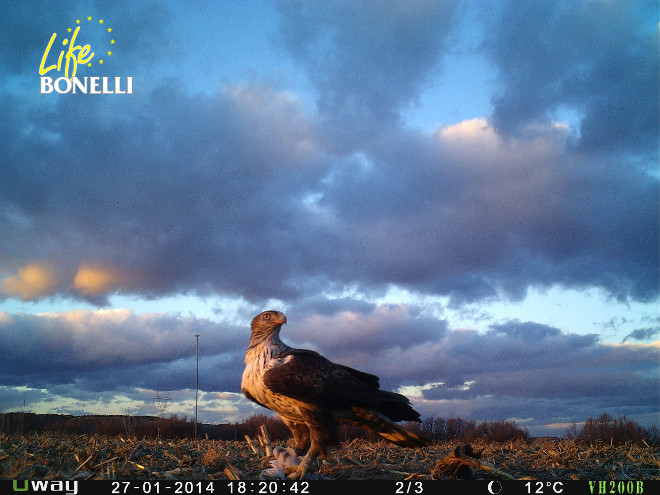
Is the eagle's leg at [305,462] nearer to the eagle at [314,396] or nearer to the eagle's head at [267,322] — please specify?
the eagle at [314,396]

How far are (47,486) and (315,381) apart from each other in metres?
3.87

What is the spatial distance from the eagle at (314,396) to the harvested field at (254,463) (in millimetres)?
581

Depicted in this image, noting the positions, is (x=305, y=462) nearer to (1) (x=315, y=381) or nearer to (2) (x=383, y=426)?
(1) (x=315, y=381)

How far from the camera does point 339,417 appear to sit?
347 inches

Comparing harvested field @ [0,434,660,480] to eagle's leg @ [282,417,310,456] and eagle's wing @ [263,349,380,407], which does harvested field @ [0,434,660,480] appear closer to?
eagle's leg @ [282,417,310,456]

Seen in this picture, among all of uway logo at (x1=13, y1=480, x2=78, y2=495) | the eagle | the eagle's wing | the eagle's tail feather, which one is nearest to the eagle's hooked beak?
the eagle

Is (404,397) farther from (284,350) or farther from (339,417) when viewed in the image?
(284,350)

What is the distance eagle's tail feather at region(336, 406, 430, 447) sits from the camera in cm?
853

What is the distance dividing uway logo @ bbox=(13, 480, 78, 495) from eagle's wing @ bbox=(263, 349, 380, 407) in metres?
2.99

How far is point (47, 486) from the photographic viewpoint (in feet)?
21.7

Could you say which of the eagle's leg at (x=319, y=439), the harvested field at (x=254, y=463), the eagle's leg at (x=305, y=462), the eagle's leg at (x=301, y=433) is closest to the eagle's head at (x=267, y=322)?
the eagle's leg at (x=301, y=433)

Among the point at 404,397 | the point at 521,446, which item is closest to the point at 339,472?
the point at 404,397

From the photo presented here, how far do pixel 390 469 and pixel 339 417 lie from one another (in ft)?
3.96

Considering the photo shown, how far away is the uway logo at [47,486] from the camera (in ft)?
21.4
